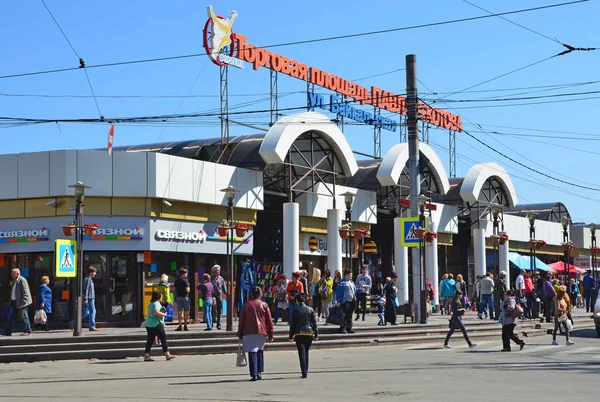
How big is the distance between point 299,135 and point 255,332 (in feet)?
56.3

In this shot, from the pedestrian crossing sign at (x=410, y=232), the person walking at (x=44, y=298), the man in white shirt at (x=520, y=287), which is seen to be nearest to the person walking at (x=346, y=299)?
the pedestrian crossing sign at (x=410, y=232)

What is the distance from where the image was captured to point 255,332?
644 inches

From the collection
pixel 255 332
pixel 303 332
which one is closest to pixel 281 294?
pixel 303 332

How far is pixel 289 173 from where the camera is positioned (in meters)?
33.2

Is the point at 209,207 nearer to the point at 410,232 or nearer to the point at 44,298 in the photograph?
the point at 410,232

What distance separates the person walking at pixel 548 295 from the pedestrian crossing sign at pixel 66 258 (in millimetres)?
15839

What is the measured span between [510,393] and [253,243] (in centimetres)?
2060

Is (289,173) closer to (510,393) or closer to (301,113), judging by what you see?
(301,113)

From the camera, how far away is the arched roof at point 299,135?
31.6 metres

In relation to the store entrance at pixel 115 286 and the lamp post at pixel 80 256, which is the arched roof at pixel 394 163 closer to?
the store entrance at pixel 115 286

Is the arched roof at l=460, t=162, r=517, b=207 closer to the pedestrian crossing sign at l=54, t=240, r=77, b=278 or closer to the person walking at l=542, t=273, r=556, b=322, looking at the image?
the person walking at l=542, t=273, r=556, b=322

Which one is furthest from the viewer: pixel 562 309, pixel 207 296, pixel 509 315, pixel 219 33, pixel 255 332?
pixel 219 33

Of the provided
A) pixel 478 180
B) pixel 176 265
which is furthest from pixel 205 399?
pixel 478 180

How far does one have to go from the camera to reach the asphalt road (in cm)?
1384
